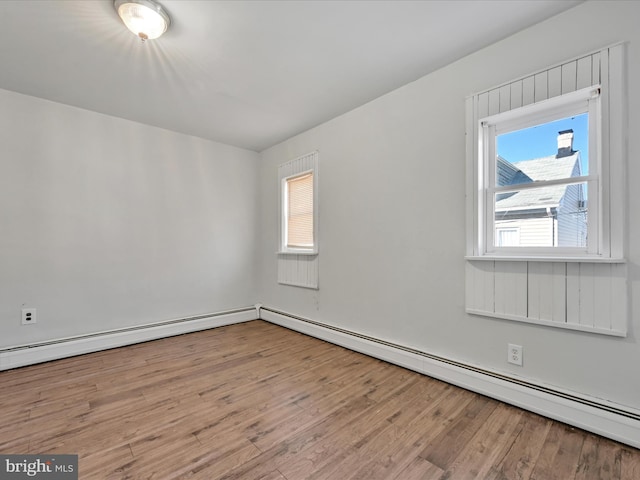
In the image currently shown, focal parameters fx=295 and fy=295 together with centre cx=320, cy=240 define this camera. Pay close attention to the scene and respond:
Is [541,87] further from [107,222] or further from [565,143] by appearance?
[107,222]

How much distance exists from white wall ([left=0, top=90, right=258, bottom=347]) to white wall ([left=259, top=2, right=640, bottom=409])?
134 cm

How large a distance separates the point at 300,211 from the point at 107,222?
2.21 meters

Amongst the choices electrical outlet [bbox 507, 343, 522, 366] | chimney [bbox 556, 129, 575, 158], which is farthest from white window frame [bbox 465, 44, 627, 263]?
electrical outlet [bbox 507, 343, 522, 366]

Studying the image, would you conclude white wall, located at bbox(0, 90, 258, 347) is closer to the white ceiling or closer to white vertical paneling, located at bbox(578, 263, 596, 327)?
the white ceiling

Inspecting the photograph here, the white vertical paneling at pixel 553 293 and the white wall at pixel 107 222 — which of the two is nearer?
the white vertical paneling at pixel 553 293

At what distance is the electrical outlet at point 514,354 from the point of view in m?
2.01

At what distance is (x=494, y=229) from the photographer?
221 cm

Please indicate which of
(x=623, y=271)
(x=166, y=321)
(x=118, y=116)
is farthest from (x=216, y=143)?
(x=623, y=271)

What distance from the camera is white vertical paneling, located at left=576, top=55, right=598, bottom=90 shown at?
68.9 inches

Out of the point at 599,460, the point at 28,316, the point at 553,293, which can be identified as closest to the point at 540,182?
the point at 553,293

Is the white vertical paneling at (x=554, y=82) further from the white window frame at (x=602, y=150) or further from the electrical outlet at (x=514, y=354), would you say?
the electrical outlet at (x=514, y=354)

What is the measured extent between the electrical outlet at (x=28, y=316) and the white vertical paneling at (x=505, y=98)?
174 inches

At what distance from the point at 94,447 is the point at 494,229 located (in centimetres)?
286

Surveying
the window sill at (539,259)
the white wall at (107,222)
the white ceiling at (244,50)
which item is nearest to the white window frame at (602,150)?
the window sill at (539,259)
